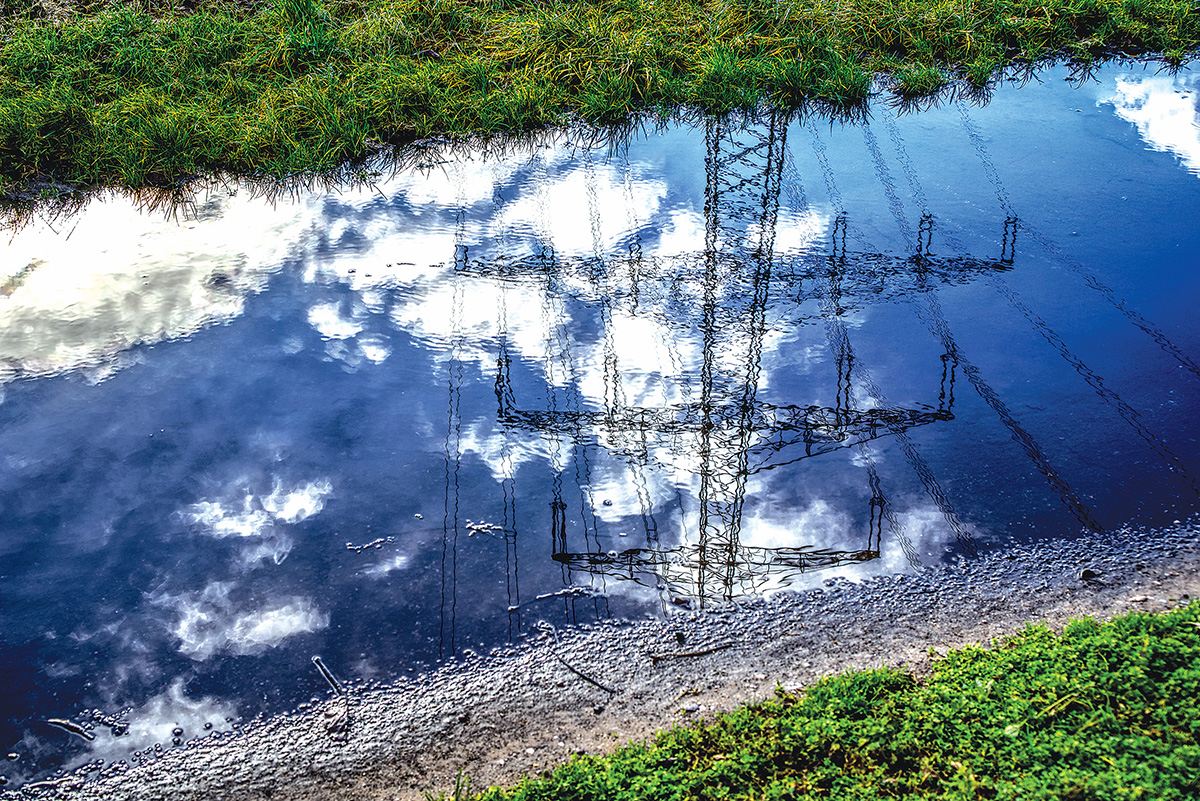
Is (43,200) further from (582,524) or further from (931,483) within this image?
(931,483)

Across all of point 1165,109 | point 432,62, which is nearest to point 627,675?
point 432,62

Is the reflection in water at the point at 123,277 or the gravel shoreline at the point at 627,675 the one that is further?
the reflection in water at the point at 123,277

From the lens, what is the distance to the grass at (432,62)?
732 centimetres

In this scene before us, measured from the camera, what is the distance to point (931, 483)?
4.19 meters

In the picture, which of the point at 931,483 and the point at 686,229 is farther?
the point at 686,229

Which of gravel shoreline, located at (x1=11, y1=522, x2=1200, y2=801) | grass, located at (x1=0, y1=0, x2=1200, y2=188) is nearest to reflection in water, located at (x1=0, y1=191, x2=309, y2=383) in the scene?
grass, located at (x1=0, y1=0, x2=1200, y2=188)

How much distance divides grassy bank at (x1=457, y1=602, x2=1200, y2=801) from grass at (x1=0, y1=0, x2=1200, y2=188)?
5.74 m

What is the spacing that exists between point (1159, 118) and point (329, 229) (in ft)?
23.0

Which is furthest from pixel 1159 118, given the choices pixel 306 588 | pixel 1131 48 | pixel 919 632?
pixel 306 588

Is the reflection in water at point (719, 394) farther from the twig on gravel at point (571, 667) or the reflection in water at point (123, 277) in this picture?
the reflection in water at point (123, 277)

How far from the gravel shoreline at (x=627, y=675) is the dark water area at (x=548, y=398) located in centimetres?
13

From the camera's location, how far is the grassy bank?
2662mm

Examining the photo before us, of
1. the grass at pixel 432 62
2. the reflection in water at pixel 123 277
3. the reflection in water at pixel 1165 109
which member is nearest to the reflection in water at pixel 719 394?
the reflection in water at pixel 123 277

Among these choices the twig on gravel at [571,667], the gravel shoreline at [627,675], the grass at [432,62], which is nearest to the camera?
the gravel shoreline at [627,675]
